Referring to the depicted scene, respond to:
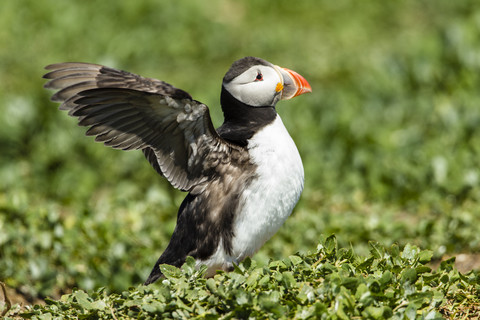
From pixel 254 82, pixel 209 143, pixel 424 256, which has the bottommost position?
pixel 424 256

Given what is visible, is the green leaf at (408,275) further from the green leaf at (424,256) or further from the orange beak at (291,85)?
the orange beak at (291,85)

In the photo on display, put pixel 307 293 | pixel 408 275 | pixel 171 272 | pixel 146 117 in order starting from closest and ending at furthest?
pixel 307 293 < pixel 408 275 < pixel 171 272 < pixel 146 117

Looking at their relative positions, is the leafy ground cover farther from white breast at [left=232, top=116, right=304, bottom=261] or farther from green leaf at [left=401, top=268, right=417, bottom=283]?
white breast at [left=232, top=116, right=304, bottom=261]

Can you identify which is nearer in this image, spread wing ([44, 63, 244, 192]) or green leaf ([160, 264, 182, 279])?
green leaf ([160, 264, 182, 279])

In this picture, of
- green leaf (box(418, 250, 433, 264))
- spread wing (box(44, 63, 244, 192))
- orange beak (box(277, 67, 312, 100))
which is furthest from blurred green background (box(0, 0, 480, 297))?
orange beak (box(277, 67, 312, 100))

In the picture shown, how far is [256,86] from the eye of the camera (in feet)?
15.2

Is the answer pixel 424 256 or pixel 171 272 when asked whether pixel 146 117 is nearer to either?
pixel 171 272

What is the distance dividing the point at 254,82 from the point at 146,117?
2.60 feet

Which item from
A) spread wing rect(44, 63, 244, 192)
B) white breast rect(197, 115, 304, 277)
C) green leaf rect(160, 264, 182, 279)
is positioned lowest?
green leaf rect(160, 264, 182, 279)

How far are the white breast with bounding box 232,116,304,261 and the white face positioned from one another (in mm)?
292

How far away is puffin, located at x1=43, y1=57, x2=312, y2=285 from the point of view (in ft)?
14.0

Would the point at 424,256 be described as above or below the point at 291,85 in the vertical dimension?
below

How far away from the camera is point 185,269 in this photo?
407cm

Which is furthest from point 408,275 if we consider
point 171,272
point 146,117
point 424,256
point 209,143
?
point 146,117
